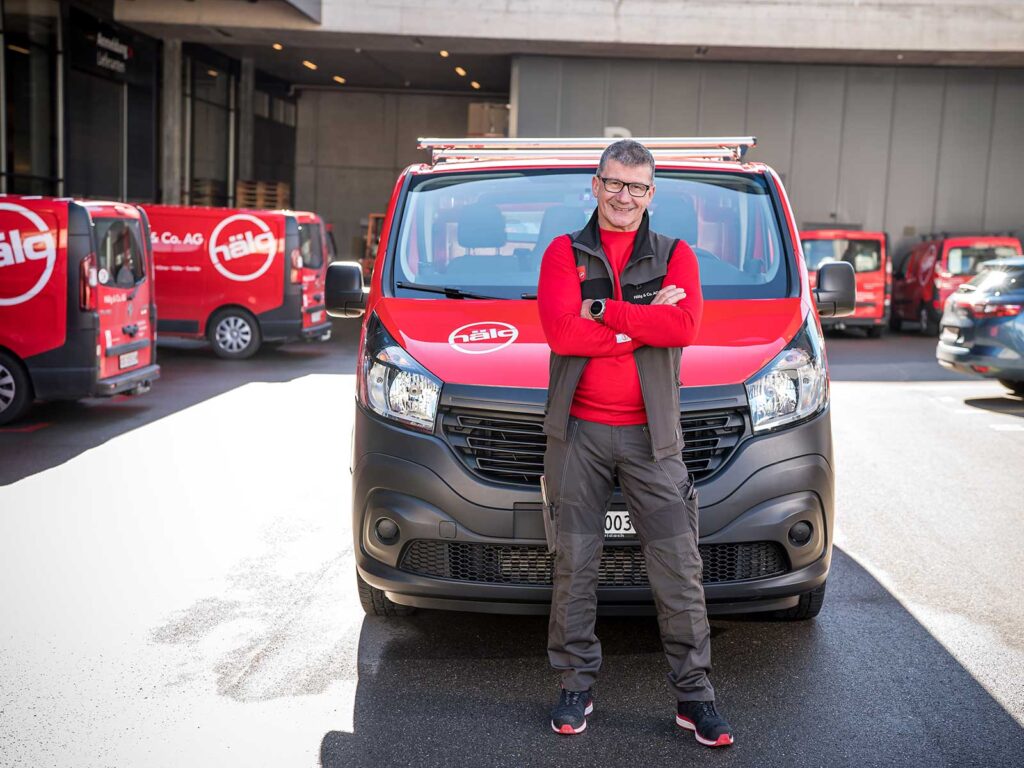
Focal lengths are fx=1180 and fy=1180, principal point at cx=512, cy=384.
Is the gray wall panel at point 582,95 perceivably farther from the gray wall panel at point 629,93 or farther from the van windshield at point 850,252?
the van windshield at point 850,252

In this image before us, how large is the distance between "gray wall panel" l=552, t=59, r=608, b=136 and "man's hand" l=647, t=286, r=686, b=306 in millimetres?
25264

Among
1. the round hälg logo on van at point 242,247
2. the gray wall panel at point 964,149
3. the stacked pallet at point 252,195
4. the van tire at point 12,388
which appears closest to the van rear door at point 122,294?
the van tire at point 12,388

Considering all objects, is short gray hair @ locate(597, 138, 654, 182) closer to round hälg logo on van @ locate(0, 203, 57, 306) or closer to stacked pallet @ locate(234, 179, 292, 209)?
round hälg logo on van @ locate(0, 203, 57, 306)

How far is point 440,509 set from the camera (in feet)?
13.9

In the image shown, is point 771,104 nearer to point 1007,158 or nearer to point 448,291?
point 1007,158

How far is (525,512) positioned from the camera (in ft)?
13.7

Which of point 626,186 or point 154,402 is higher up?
point 626,186

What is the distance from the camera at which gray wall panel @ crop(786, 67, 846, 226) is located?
96.0 ft

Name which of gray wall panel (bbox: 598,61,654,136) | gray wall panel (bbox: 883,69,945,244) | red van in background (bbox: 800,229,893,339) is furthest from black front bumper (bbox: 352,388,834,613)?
gray wall panel (bbox: 883,69,945,244)

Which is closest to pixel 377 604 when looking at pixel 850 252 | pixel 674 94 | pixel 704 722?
pixel 704 722

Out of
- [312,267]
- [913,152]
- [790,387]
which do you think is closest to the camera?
[790,387]

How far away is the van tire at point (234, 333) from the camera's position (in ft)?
54.3

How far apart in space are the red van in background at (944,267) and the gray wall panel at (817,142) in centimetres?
617

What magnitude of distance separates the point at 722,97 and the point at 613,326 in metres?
26.8
